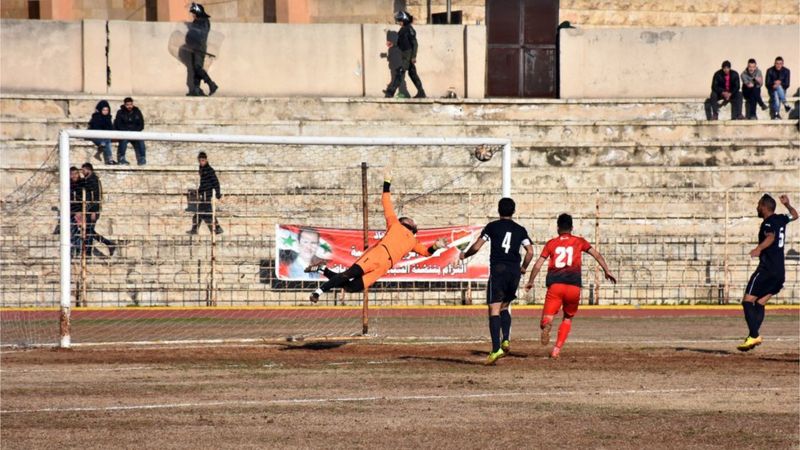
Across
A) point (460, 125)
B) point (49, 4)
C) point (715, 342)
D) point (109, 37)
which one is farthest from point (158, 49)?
point (715, 342)

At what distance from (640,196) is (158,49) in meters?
13.2

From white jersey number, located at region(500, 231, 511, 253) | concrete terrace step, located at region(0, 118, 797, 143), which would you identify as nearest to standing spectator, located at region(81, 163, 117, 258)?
concrete terrace step, located at region(0, 118, 797, 143)

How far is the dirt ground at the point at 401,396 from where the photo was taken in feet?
40.8

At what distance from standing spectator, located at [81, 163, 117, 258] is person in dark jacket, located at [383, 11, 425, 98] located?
10650 millimetres

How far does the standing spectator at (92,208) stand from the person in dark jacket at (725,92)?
654 inches

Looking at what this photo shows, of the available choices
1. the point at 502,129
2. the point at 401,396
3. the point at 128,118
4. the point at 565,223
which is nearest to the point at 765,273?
the point at 565,223

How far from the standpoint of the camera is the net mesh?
2375cm

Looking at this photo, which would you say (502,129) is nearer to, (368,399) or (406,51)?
(406,51)

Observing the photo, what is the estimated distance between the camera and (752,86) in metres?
33.3

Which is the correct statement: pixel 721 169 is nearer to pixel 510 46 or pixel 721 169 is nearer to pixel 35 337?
pixel 510 46

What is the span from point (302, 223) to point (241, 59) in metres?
8.84

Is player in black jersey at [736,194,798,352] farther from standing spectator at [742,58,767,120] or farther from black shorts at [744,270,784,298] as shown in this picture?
standing spectator at [742,58,767,120]

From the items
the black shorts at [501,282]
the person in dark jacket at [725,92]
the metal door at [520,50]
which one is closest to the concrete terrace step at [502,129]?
the person in dark jacket at [725,92]

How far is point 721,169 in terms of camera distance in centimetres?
3136
